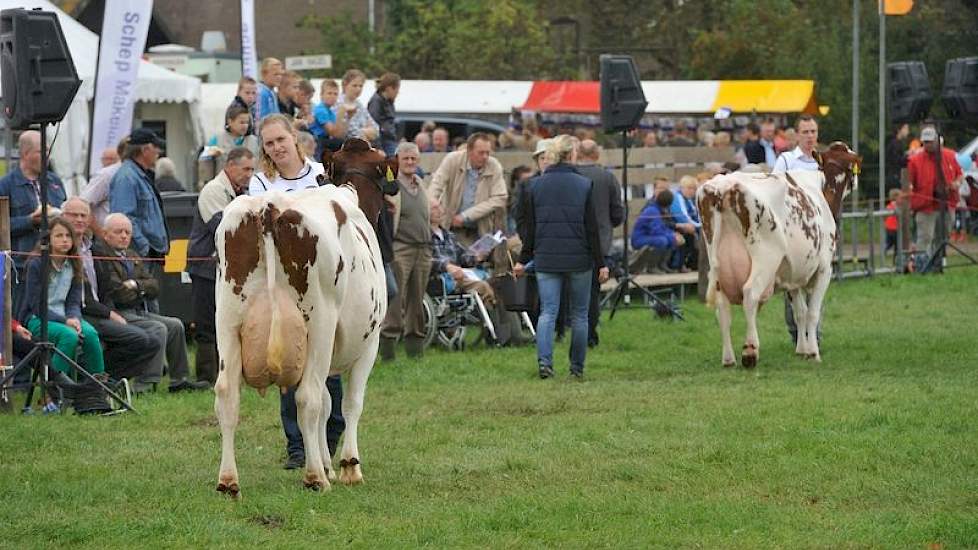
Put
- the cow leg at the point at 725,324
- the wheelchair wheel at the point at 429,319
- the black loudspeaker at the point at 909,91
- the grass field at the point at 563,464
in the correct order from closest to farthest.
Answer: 1. the grass field at the point at 563,464
2. the cow leg at the point at 725,324
3. the wheelchair wheel at the point at 429,319
4. the black loudspeaker at the point at 909,91

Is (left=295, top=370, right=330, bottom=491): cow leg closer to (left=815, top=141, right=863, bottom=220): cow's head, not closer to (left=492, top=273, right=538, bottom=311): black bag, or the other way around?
(left=492, top=273, right=538, bottom=311): black bag

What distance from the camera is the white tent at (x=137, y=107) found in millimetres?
23438

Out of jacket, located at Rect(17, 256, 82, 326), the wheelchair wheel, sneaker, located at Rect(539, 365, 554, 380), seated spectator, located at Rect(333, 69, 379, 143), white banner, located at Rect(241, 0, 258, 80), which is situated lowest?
sneaker, located at Rect(539, 365, 554, 380)

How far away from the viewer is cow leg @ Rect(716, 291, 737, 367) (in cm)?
1602

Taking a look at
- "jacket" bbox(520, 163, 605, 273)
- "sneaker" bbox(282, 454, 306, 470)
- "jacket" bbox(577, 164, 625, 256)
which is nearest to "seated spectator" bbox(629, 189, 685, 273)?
"jacket" bbox(577, 164, 625, 256)

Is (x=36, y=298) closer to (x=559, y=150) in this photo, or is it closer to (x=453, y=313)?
(x=559, y=150)

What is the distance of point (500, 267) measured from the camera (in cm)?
1833

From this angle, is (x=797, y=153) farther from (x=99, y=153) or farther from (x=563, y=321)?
(x=99, y=153)

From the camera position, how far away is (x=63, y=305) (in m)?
13.7

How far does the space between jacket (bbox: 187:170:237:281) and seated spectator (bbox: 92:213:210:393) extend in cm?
52

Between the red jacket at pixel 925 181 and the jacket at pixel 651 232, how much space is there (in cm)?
568

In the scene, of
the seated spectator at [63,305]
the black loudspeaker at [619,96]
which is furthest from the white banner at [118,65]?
the seated spectator at [63,305]

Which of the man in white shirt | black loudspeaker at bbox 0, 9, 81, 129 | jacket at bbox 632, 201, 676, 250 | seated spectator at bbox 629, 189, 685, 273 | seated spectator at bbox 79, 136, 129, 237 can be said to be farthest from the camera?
jacket at bbox 632, 201, 676, 250

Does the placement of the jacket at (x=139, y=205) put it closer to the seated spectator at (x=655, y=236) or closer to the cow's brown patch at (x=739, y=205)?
the cow's brown patch at (x=739, y=205)
